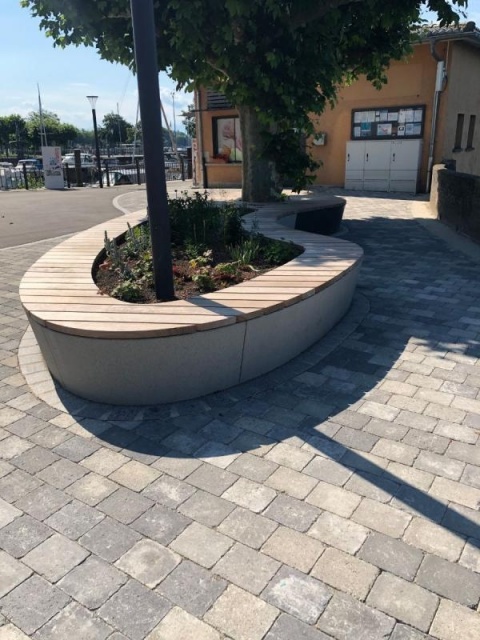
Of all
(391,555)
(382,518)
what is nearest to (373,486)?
(382,518)

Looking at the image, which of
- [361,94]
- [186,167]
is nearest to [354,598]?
[361,94]

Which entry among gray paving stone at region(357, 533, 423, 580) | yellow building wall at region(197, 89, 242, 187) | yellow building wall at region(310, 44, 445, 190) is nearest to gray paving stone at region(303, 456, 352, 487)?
gray paving stone at region(357, 533, 423, 580)

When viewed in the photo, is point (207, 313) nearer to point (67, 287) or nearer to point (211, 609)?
point (67, 287)

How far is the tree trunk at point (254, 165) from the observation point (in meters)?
9.88

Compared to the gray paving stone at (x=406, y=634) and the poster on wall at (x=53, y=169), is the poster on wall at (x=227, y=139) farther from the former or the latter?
the gray paving stone at (x=406, y=634)

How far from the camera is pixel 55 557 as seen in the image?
2.39 meters

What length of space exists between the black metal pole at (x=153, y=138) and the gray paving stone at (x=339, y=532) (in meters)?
2.39

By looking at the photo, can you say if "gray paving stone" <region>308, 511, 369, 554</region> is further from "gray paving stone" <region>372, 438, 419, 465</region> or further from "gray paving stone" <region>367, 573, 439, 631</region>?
"gray paving stone" <region>372, 438, 419, 465</region>

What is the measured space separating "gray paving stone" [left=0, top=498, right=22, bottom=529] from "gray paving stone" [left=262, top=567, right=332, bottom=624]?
1.39 metres

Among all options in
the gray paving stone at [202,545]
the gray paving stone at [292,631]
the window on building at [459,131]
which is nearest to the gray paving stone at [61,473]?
the gray paving stone at [202,545]

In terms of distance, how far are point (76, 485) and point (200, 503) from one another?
74 centimetres

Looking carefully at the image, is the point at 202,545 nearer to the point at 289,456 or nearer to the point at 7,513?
the point at 289,456

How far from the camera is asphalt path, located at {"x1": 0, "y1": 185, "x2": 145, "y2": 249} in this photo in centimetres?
1125

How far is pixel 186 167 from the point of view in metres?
31.8
